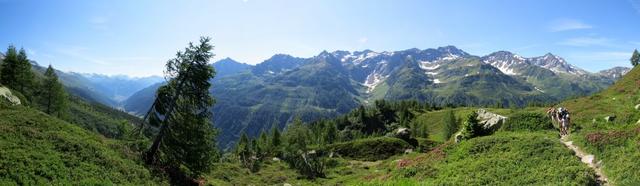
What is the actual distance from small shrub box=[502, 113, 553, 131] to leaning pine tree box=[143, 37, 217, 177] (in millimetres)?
31042

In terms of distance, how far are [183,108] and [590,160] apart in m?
37.2

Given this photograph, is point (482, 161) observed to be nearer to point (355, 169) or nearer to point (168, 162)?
point (168, 162)

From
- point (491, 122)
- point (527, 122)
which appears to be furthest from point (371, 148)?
point (527, 122)

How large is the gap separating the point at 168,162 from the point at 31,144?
51.2 feet

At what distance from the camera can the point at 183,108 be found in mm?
46812

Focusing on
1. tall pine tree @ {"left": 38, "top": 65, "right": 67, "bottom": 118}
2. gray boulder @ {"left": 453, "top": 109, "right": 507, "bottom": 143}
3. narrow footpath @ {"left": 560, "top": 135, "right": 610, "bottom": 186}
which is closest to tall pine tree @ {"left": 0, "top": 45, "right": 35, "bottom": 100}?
tall pine tree @ {"left": 38, "top": 65, "right": 67, "bottom": 118}

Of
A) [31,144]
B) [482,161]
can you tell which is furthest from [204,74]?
[482,161]

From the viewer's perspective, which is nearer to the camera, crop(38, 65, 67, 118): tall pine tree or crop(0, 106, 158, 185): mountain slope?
crop(0, 106, 158, 185): mountain slope

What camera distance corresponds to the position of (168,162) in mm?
46250

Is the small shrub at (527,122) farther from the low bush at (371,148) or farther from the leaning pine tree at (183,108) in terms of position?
the low bush at (371,148)

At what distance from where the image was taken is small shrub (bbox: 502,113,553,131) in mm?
40338

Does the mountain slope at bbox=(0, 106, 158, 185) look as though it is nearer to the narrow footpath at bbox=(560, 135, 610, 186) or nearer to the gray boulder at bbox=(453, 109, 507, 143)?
the narrow footpath at bbox=(560, 135, 610, 186)

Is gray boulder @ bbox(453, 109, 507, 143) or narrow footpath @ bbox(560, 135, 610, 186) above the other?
gray boulder @ bbox(453, 109, 507, 143)

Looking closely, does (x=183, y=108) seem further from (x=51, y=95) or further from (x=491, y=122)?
(x=51, y=95)
